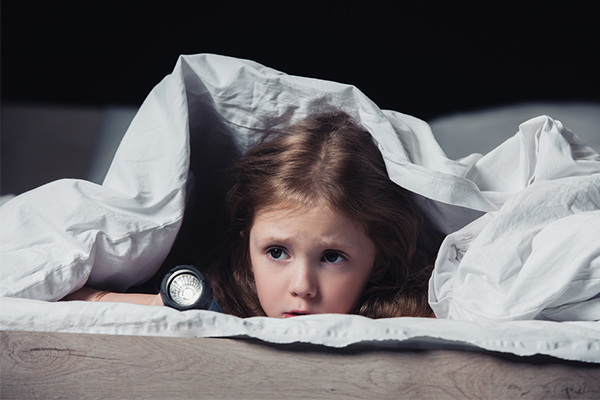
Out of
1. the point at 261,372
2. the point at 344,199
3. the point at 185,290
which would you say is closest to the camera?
the point at 261,372

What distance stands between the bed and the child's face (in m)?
0.12

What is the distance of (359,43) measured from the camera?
5.08 ft

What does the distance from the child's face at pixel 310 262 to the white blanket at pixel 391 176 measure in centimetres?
12

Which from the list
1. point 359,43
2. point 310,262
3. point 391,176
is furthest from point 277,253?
point 359,43

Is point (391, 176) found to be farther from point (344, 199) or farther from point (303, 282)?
point (303, 282)

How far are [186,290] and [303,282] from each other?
0.16 metres

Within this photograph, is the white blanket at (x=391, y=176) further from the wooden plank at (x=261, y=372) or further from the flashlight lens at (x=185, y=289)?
the flashlight lens at (x=185, y=289)

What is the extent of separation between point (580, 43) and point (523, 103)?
0.25 meters

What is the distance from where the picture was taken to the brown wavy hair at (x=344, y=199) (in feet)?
2.62

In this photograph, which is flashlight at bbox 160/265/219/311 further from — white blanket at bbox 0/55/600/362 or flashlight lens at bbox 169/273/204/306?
white blanket at bbox 0/55/600/362

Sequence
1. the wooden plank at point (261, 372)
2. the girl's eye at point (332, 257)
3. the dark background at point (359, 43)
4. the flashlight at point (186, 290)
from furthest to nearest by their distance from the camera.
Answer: the dark background at point (359, 43) → the girl's eye at point (332, 257) → the flashlight at point (186, 290) → the wooden plank at point (261, 372)

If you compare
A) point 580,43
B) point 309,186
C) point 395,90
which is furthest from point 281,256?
point 580,43

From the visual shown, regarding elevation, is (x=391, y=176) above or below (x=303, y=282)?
above

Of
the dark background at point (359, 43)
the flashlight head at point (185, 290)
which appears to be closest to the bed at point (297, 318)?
the flashlight head at point (185, 290)
